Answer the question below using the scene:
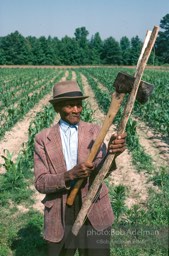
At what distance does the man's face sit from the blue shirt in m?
0.06

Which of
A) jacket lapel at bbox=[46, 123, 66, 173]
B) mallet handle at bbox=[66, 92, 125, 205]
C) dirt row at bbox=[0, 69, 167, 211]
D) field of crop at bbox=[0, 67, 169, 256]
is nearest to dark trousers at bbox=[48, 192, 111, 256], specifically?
mallet handle at bbox=[66, 92, 125, 205]

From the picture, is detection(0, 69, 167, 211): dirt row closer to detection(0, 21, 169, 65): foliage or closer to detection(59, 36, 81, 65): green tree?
detection(0, 21, 169, 65): foliage

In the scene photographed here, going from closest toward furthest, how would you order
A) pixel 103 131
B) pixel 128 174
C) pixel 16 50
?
pixel 103 131 → pixel 128 174 → pixel 16 50

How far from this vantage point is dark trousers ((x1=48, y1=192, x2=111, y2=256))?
2533 millimetres

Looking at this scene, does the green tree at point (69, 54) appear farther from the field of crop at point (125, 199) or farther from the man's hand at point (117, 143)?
the man's hand at point (117, 143)

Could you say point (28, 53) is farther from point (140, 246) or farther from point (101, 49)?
point (140, 246)

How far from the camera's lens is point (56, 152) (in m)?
2.52

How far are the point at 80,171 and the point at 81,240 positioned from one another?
554 mm

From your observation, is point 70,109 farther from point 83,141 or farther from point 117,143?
point 117,143

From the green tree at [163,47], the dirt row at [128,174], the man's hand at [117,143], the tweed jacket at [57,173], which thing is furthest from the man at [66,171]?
the green tree at [163,47]

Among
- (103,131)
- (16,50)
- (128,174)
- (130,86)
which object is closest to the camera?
(130,86)

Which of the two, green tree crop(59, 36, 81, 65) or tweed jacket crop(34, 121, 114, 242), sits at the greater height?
tweed jacket crop(34, 121, 114, 242)

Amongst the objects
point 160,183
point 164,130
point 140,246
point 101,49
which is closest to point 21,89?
point 164,130

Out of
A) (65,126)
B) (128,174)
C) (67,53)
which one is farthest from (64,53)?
(65,126)
